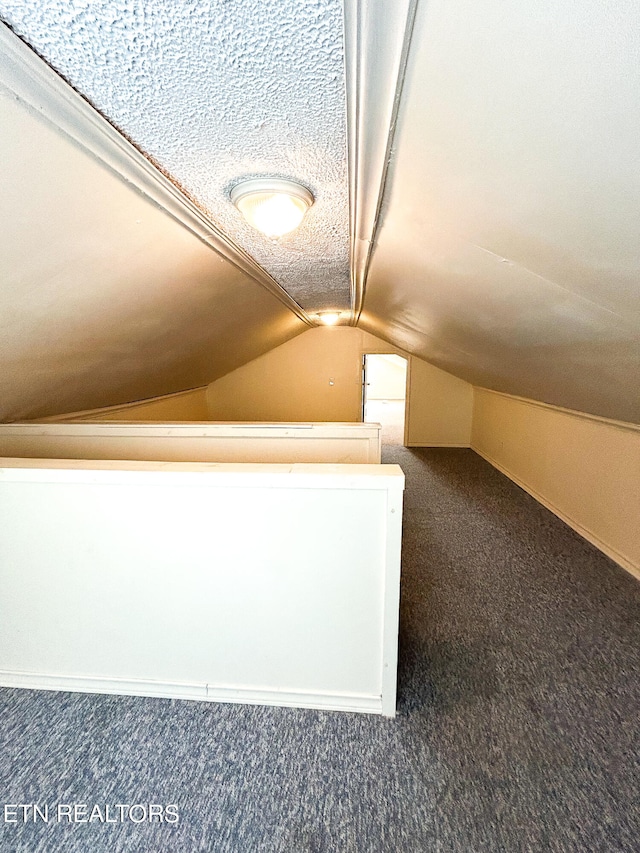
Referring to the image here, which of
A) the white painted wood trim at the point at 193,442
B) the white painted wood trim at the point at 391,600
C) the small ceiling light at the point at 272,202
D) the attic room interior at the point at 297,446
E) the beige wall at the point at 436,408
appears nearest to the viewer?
the attic room interior at the point at 297,446

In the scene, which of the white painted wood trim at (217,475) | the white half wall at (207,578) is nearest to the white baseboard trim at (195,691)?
the white half wall at (207,578)

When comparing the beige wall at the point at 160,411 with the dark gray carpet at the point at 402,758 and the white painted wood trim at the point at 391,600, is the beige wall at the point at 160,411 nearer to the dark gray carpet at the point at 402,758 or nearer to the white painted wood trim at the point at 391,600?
the dark gray carpet at the point at 402,758

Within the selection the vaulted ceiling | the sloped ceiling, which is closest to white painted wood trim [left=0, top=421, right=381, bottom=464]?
the vaulted ceiling

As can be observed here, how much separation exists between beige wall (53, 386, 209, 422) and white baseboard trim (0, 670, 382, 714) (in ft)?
5.04

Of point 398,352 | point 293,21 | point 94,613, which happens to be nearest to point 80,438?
point 94,613

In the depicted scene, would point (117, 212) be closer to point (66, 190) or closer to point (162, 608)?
point (66, 190)

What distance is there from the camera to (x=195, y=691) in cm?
152

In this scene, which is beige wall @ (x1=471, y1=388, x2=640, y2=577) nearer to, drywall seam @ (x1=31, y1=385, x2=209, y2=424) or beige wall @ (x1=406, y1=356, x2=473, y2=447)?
beige wall @ (x1=406, y1=356, x2=473, y2=447)

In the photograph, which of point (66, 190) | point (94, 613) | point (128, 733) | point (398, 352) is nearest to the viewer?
point (66, 190)

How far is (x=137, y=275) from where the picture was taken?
147 cm

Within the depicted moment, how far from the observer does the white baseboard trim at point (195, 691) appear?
1471mm

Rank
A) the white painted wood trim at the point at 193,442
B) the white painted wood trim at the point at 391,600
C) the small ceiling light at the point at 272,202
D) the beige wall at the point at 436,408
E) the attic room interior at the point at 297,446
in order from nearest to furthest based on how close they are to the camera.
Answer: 1. the attic room interior at the point at 297,446
2. the small ceiling light at the point at 272,202
3. the white painted wood trim at the point at 391,600
4. the white painted wood trim at the point at 193,442
5. the beige wall at the point at 436,408

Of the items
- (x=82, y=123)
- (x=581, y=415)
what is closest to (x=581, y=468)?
(x=581, y=415)

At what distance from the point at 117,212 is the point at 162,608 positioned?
4.38ft
